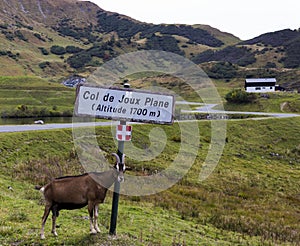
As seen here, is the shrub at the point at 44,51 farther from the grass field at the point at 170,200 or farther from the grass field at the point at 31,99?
the grass field at the point at 170,200

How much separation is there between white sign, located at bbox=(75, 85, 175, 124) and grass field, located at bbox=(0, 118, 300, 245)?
3.22 m

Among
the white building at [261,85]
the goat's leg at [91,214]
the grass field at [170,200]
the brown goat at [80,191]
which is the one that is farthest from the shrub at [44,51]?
the goat's leg at [91,214]

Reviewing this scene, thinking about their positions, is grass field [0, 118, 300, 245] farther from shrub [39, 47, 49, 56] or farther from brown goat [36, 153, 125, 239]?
shrub [39, 47, 49, 56]

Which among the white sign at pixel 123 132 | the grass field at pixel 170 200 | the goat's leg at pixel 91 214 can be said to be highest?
the white sign at pixel 123 132

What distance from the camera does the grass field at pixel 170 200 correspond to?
439 inches

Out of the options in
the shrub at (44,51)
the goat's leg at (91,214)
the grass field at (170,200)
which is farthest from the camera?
the shrub at (44,51)

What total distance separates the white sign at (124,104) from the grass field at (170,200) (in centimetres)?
322

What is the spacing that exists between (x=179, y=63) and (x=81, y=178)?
14609 centimetres

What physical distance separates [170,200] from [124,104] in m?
9.56

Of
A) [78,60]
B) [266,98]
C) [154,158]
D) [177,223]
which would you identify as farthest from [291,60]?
[177,223]

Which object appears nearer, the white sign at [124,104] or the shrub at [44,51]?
the white sign at [124,104]

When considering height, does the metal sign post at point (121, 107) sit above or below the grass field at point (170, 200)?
above

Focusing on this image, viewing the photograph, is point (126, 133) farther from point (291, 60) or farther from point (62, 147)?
point (291, 60)

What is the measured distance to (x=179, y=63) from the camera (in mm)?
152250
